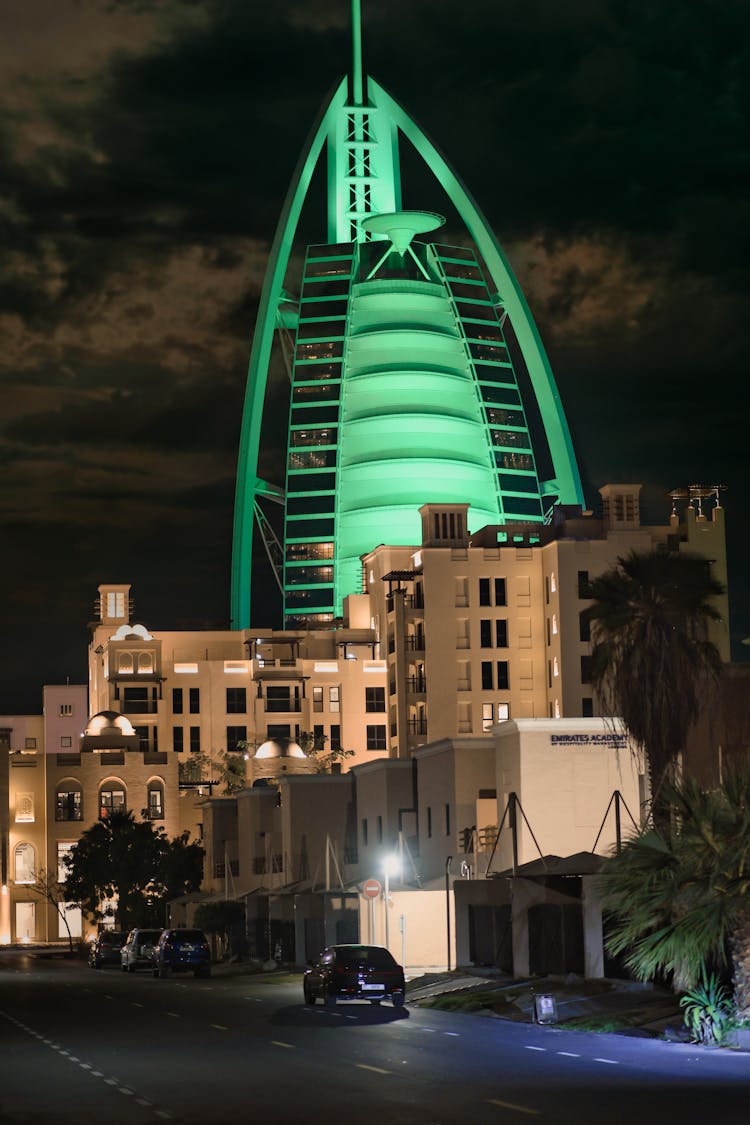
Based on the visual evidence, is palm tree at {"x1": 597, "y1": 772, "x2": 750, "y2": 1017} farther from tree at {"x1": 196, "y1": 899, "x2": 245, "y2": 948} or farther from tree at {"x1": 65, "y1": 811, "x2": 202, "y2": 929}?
tree at {"x1": 65, "y1": 811, "x2": 202, "y2": 929}

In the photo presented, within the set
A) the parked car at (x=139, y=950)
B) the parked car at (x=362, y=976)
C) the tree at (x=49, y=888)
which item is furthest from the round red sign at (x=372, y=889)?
the tree at (x=49, y=888)

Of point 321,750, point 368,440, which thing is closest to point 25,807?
point 321,750

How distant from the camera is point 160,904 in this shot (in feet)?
352

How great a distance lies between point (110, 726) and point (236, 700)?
19.8 metres

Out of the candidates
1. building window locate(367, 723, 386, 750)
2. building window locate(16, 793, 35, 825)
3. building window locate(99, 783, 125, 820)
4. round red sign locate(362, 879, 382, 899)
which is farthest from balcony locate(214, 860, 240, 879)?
building window locate(367, 723, 386, 750)

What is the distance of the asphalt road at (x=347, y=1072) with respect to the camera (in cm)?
2094

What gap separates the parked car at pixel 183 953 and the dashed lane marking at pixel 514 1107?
43.3 m

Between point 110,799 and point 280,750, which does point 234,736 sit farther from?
point 280,750

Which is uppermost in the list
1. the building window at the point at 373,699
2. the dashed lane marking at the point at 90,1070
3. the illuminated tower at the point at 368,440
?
the illuminated tower at the point at 368,440

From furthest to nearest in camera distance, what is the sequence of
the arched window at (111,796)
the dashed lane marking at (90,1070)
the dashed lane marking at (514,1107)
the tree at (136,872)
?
the arched window at (111,796) < the tree at (136,872) < the dashed lane marking at (90,1070) < the dashed lane marking at (514,1107)

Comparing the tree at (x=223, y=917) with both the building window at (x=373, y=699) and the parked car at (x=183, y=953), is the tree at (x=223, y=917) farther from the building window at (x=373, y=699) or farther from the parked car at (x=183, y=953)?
the building window at (x=373, y=699)

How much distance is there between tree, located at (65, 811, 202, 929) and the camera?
10700 cm

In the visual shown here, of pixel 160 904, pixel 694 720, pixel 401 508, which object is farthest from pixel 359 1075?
pixel 401 508

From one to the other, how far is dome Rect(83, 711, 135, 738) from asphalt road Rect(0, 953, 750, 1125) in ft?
357
